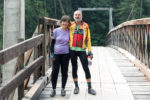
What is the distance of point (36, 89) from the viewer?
3922 millimetres

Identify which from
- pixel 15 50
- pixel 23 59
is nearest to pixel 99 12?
pixel 23 59

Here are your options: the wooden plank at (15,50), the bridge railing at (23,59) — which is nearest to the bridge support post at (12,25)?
the bridge railing at (23,59)

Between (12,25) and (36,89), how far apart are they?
1508 millimetres

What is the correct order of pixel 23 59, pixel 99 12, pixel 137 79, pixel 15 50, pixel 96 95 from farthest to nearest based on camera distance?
pixel 99 12 < pixel 137 79 < pixel 96 95 < pixel 23 59 < pixel 15 50

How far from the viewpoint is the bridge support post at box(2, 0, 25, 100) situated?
5.04 metres

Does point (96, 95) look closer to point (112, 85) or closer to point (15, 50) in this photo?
point (112, 85)

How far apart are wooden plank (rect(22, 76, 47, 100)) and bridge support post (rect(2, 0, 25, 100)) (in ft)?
2.67

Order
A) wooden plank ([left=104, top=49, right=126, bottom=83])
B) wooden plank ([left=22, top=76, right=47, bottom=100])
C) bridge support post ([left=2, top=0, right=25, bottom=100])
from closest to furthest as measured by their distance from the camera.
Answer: wooden plank ([left=22, top=76, right=47, bottom=100]) < wooden plank ([left=104, top=49, right=126, bottom=83]) < bridge support post ([left=2, top=0, right=25, bottom=100])

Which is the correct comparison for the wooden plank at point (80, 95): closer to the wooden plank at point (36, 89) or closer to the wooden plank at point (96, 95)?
the wooden plank at point (96, 95)

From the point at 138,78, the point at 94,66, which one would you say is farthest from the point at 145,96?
the point at 94,66

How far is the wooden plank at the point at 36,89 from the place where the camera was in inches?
144

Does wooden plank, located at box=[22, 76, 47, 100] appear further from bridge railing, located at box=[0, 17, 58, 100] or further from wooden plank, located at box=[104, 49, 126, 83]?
wooden plank, located at box=[104, 49, 126, 83]

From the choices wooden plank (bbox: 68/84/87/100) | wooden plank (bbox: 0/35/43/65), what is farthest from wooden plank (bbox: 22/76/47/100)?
wooden plank (bbox: 0/35/43/65)

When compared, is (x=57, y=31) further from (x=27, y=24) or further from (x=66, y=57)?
(x=27, y=24)
